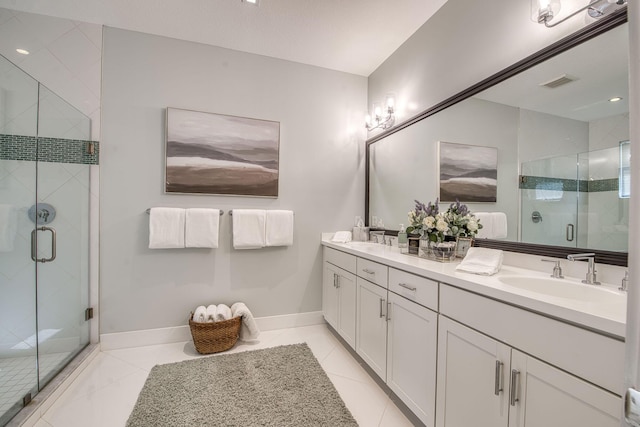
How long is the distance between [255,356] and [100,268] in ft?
4.59

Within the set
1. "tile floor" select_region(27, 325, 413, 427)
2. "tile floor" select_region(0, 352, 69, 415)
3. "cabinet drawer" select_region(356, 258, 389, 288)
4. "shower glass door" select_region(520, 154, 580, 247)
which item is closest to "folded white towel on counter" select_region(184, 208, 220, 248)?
"tile floor" select_region(27, 325, 413, 427)

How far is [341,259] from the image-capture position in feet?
7.47

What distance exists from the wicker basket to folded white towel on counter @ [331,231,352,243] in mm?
1106

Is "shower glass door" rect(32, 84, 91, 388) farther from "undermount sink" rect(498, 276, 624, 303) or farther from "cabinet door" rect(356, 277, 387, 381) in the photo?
"undermount sink" rect(498, 276, 624, 303)

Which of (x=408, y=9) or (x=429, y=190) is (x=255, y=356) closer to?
(x=429, y=190)

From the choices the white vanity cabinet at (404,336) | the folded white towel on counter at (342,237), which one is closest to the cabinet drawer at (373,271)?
the white vanity cabinet at (404,336)

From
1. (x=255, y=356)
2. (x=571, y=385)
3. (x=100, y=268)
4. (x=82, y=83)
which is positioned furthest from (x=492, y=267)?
(x=82, y=83)

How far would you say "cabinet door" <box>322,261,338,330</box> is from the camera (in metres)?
2.37

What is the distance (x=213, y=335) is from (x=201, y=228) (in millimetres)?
840

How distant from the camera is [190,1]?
1938 millimetres

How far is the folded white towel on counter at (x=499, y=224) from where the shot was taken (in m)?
1.53

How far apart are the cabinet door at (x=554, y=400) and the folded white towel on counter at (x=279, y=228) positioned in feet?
6.11

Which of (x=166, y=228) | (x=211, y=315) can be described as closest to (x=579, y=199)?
(x=211, y=315)

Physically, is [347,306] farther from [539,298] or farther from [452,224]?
[539,298]
